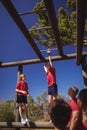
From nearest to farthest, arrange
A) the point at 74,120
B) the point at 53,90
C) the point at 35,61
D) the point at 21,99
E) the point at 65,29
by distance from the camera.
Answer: the point at 74,120, the point at 53,90, the point at 21,99, the point at 35,61, the point at 65,29

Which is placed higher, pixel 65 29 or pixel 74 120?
pixel 74 120

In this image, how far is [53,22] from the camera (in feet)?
21.0

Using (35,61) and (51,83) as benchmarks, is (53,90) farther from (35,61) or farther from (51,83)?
(35,61)

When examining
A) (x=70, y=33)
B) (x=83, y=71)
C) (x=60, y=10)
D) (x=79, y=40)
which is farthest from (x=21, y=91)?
(x=60, y=10)

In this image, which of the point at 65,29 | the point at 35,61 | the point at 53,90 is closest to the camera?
the point at 53,90

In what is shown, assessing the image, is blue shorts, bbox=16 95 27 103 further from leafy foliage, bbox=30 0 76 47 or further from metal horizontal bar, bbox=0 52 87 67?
leafy foliage, bbox=30 0 76 47

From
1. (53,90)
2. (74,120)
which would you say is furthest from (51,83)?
(74,120)

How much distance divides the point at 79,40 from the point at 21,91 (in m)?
2.77

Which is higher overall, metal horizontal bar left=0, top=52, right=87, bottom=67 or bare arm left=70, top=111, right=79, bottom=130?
bare arm left=70, top=111, right=79, bottom=130

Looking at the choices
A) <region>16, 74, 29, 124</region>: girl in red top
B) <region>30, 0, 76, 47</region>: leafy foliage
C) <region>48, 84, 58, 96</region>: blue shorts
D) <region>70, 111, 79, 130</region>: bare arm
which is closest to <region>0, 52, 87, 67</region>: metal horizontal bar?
<region>16, 74, 29, 124</region>: girl in red top

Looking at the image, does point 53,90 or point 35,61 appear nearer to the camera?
point 53,90

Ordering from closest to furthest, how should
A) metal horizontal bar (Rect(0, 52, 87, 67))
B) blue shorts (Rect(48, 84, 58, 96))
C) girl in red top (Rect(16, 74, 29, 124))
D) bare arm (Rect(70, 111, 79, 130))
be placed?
bare arm (Rect(70, 111, 79, 130)) < blue shorts (Rect(48, 84, 58, 96)) < girl in red top (Rect(16, 74, 29, 124)) < metal horizontal bar (Rect(0, 52, 87, 67))

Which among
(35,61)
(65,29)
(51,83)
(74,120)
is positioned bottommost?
(65,29)

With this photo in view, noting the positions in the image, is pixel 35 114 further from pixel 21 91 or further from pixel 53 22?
pixel 53 22
